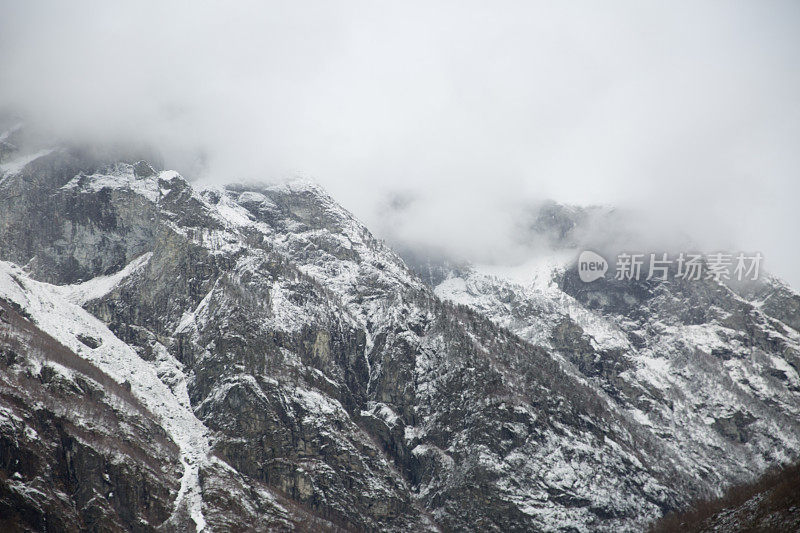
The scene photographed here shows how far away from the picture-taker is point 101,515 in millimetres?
196500

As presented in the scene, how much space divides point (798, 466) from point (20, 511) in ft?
599

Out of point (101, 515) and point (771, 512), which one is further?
point (101, 515)

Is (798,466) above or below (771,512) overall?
above

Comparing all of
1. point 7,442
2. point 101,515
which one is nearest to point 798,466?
point 101,515

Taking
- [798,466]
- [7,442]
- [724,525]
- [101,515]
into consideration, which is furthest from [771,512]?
[7,442]

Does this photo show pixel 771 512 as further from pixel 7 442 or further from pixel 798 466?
pixel 7 442

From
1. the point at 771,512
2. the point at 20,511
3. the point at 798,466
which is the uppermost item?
the point at 20,511

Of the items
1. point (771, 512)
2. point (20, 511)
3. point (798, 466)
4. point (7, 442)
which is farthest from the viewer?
point (7, 442)

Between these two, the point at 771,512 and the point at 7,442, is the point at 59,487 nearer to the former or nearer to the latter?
the point at 7,442

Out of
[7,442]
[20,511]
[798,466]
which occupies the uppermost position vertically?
[7,442]

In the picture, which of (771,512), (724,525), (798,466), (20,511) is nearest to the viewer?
(771,512)

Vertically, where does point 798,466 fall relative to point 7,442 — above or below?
below

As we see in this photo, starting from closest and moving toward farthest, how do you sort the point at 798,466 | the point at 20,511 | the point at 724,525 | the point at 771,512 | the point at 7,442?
the point at 771,512
the point at 724,525
the point at 798,466
the point at 20,511
the point at 7,442

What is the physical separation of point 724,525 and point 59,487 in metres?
168
